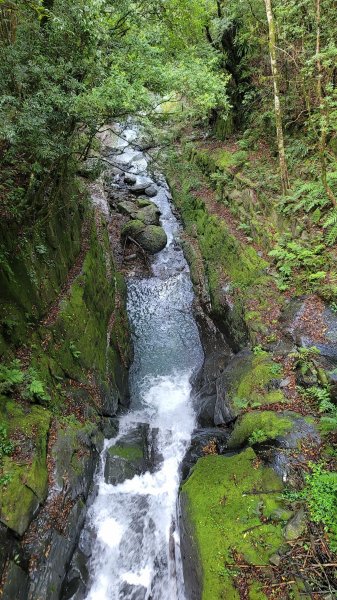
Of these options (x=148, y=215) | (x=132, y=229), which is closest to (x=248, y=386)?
(x=132, y=229)

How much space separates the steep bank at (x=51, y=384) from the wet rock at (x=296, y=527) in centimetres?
418

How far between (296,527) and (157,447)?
462 centimetres

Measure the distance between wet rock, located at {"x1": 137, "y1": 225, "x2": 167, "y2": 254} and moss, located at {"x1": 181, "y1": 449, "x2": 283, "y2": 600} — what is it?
38.9ft

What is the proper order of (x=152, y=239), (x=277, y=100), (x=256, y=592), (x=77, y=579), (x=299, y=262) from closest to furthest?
(x=256, y=592), (x=77, y=579), (x=277, y=100), (x=299, y=262), (x=152, y=239)

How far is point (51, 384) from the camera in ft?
27.5

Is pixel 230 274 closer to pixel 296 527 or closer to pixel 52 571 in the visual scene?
pixel 296 527

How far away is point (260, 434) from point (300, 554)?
2371mm

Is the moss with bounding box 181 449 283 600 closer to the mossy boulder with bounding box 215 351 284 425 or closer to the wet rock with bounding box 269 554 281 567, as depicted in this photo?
the wet rock with bounding box 269 554 281 567

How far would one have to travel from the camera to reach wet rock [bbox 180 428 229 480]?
8656 mm

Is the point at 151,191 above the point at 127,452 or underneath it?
above

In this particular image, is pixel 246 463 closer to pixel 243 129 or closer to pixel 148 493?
pixel 148 493

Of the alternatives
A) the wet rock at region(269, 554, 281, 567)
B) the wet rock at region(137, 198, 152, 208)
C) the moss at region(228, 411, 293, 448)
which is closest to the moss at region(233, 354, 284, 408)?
the moss at region(228, 411, 293, 448)

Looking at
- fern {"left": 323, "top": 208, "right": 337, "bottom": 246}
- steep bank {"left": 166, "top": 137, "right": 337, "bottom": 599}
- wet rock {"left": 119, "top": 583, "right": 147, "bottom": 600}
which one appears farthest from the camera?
fern {"left": 323, "top": 208, "right": 337, "bottom": 246}

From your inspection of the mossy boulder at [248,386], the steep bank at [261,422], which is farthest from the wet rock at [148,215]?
the mossy boulder at [248,386]
